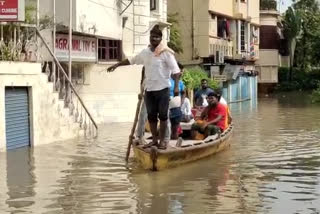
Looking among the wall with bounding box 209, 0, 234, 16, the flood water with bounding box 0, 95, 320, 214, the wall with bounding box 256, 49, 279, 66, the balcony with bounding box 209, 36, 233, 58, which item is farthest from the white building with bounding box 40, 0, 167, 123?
the wall with bounding box 256, 49, 279, 66

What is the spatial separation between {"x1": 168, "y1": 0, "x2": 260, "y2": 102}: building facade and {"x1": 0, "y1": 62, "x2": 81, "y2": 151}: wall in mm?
23264

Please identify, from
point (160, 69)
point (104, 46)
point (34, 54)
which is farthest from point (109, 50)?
point (160, 69)

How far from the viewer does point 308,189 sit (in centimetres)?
1033

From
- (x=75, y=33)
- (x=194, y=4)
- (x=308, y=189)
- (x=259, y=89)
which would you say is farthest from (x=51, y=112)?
→ (x=259, y=89)

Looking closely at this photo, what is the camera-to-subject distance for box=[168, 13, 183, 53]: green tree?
38.0 meters

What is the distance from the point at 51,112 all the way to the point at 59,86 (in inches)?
71.6

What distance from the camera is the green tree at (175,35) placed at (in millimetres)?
38000

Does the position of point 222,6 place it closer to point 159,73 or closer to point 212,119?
point 212,119

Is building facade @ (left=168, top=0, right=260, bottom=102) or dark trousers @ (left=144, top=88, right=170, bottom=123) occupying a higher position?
building facade @ (left=168, top=0, right=260, bottom=102)

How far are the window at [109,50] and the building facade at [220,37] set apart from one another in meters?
14.6

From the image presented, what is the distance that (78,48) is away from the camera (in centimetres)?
2189

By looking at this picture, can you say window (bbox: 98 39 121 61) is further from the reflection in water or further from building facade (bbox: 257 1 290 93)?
building facade (bbox: 257 1 290 93)

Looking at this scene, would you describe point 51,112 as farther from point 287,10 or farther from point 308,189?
point 287,10

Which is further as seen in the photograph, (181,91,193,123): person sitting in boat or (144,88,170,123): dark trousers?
(181,91,193,123): person sitting in boat
